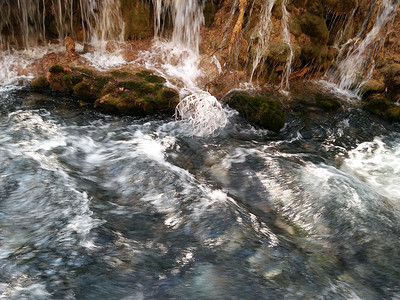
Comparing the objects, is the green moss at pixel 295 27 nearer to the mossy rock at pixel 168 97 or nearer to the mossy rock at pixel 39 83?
the mossy rock at pixel 168 97

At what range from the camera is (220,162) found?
587cm

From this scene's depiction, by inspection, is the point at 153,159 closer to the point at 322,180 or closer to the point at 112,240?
the point at 112,240

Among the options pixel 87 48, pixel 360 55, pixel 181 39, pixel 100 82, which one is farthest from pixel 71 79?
pixel 360 55

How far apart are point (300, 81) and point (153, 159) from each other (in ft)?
20.9

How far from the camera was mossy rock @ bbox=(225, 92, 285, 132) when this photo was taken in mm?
7203

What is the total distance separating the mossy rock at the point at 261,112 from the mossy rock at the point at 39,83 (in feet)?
16.6

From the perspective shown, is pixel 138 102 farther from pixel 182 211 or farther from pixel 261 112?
pixel 182 211

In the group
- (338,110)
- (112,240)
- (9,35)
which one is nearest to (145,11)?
(9,35)

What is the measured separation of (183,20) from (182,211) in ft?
21.6

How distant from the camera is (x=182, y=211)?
4.35 metres

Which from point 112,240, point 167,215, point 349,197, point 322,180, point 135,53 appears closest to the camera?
point 112,240

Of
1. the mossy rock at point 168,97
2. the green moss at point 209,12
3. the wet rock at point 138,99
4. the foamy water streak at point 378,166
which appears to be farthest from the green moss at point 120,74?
the foamy water streak at point 378,166

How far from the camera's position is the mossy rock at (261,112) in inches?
284

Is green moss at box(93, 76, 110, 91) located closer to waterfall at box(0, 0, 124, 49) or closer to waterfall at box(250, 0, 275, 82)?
waterfall at box(0, 0, 124, 49)
